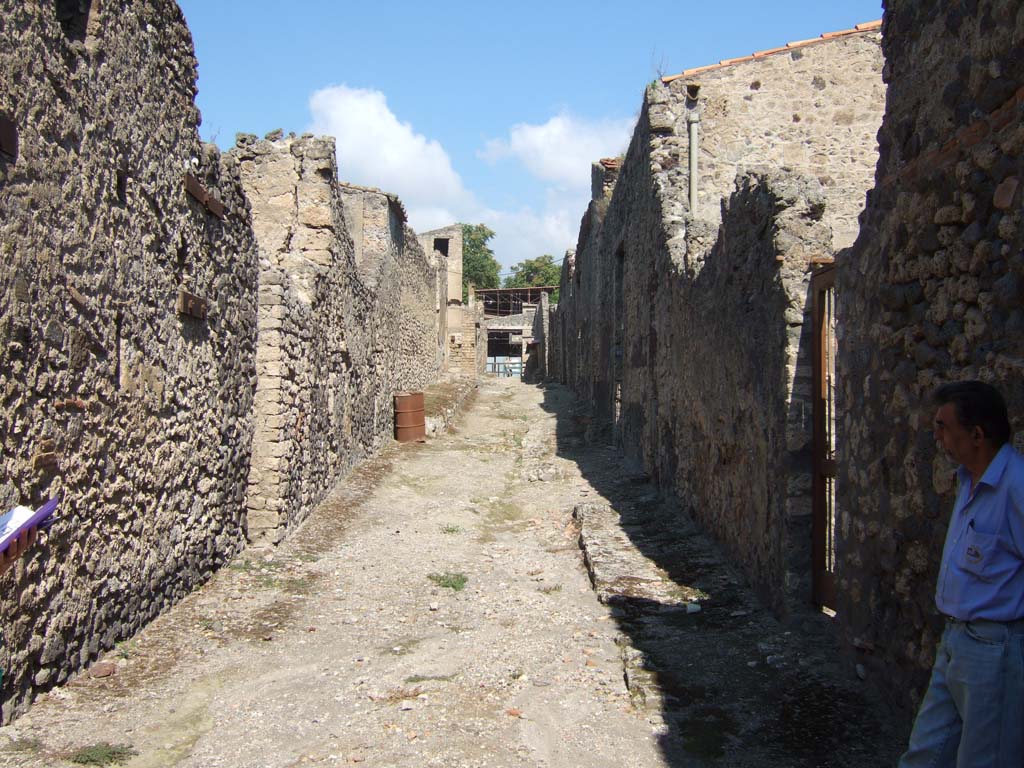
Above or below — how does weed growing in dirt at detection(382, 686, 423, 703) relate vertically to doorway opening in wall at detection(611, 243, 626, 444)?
below

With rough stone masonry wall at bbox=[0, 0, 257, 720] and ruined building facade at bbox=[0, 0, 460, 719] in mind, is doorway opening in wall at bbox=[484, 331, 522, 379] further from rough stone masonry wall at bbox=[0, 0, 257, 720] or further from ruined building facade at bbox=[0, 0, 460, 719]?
rough stone masonry wall at bbox=[0, 0, 257, 720]

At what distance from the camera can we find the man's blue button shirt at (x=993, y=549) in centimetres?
226

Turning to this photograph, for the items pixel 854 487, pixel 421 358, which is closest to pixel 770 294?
pixel 854 487

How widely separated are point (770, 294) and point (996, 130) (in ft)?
8.25

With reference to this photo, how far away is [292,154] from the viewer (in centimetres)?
1025

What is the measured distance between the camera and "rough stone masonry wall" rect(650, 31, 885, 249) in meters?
10.9

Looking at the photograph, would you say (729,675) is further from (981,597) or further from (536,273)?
(536,273)

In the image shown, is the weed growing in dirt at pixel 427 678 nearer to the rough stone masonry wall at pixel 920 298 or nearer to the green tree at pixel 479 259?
the rough stone masonry wall at pixel 920 298

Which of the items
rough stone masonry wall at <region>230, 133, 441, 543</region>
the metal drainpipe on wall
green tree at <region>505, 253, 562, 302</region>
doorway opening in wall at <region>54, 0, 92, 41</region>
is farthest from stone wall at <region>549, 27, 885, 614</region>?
green tree at <region>505, 253, 562, 302</region>

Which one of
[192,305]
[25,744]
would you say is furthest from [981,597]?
[192,305]

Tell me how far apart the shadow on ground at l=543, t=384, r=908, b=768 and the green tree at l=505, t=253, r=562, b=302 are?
57645 mm

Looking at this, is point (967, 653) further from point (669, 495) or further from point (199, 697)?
point (669, 495)

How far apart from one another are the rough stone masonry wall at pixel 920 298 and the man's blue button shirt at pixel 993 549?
0.47 metres

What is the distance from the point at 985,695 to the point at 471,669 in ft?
9.99
